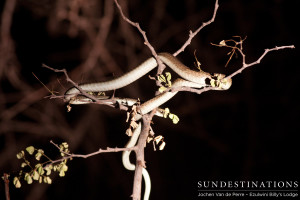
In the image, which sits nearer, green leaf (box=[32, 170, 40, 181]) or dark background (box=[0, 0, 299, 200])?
green leaf (box=[32, 170, 40, 181])

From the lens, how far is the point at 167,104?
3.85m

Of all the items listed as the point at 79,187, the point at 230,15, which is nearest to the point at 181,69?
the point at 230,15

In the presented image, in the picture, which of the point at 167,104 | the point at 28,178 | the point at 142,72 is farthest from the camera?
the point at 167,104

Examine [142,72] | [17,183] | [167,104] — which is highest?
[167,104]

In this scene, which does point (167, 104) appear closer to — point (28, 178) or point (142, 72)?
point (142, 72)

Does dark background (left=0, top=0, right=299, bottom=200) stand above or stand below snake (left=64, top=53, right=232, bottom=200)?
above

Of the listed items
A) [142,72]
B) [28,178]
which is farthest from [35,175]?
[142,72]

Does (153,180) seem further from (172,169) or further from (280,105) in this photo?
(280,105)

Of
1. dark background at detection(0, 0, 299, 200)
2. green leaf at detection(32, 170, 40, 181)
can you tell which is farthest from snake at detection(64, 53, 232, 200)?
dark background at detection(0, 0, 299, 200)

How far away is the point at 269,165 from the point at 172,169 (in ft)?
3.90

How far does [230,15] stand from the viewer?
377 centimetres

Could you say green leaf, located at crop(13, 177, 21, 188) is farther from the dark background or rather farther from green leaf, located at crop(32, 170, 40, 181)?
the dark background

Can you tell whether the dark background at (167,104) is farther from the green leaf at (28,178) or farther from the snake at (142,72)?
the green leaf at (28,178)

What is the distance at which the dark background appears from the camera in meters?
3.55
